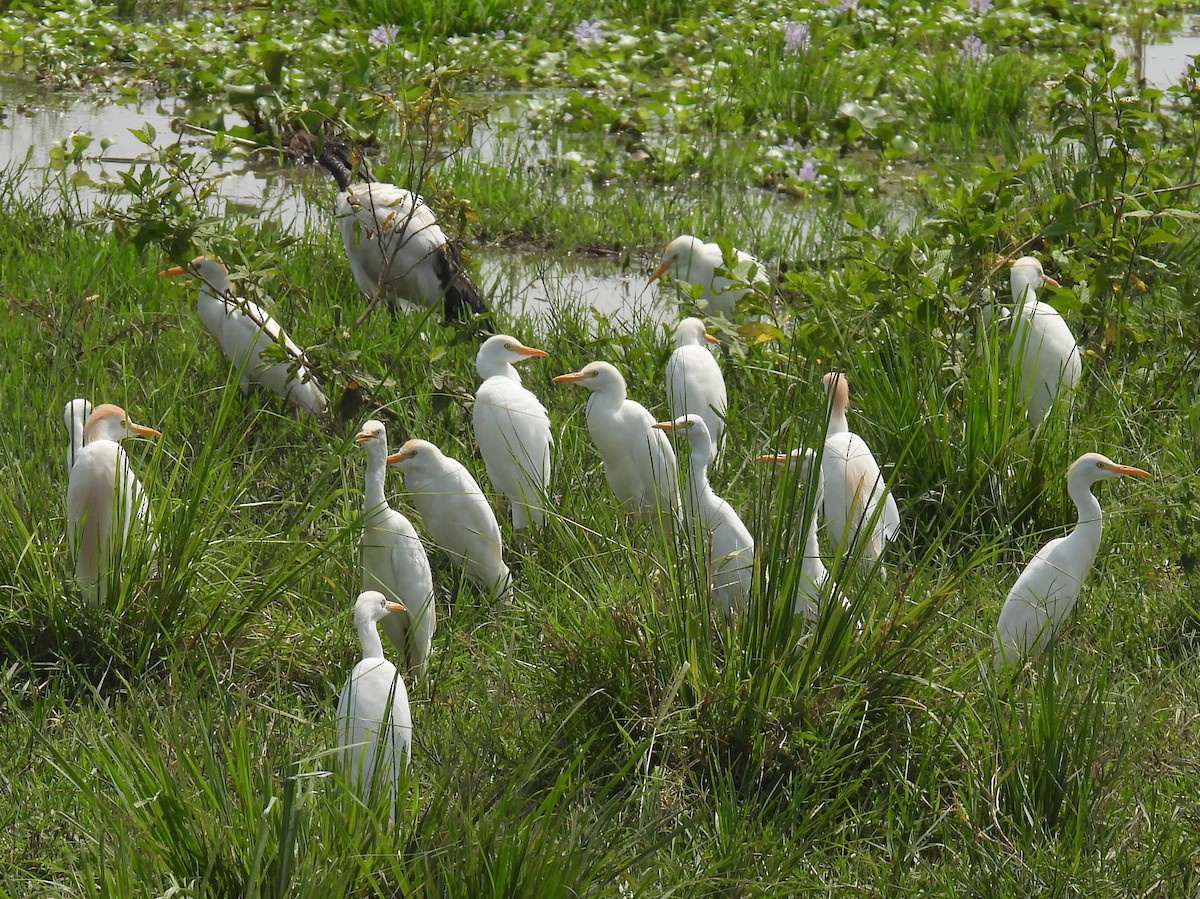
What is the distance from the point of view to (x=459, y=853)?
2291 mm

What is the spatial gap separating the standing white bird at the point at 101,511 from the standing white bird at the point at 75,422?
0.32 metres

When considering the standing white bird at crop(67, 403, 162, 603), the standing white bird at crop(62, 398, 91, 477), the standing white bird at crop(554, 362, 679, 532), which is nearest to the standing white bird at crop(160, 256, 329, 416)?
the standing white bird at crop(62, 398, 91, 477)

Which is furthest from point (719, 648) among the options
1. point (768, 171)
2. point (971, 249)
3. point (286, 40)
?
point (286, 40)

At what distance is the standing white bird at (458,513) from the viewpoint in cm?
397

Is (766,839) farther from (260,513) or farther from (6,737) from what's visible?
(260,513)

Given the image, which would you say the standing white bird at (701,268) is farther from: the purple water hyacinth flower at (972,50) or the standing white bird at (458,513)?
the purple water hyacinth flower at (972,50)

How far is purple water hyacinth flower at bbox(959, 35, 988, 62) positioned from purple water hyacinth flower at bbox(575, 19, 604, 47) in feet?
8.17

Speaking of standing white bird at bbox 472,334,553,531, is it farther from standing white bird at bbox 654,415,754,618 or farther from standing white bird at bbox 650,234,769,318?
standing white bird at bbox 650,234,769,318

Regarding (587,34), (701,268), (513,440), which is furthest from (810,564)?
(587,34)

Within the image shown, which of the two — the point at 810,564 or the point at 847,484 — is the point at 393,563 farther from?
the point at 847,484

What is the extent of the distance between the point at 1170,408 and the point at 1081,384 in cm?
33

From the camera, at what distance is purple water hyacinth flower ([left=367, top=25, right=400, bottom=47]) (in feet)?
30.8

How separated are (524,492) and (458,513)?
1.09 feet

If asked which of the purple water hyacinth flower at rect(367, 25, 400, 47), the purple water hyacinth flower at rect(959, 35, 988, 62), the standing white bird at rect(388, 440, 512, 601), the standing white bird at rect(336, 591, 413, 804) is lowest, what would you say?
the standing white bird at rect(388, 440, 512, 601)
